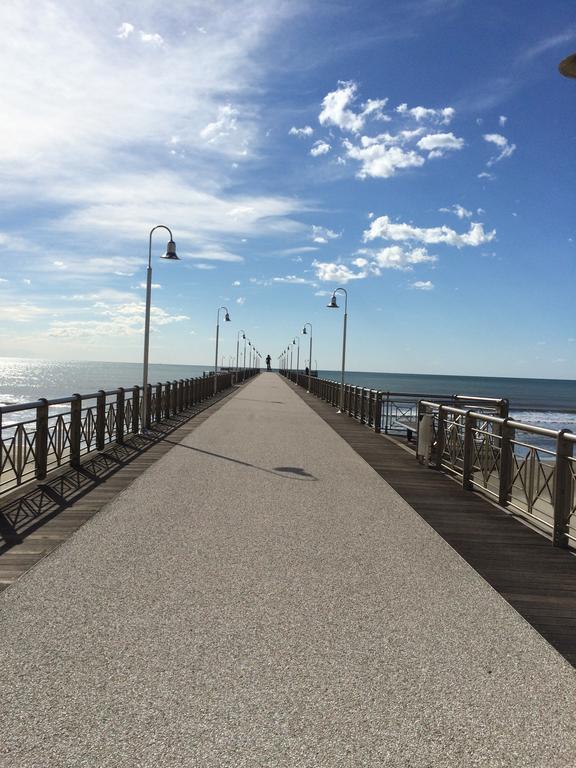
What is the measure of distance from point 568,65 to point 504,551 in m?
4.43

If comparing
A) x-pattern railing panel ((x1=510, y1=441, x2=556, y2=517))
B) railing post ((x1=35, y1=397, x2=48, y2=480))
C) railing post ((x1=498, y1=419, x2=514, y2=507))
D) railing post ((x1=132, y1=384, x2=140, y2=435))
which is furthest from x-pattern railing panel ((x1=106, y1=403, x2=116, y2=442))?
x-pattern railing panel ((x1=510, y1=441, x2=556, y2=517))

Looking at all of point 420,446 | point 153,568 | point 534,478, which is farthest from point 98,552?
point 420,446

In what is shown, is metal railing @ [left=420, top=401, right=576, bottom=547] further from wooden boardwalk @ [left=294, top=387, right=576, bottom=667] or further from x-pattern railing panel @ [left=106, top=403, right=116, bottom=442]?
x-pattern railing panel @ [left=106, top=403, right=116, bottom=442]

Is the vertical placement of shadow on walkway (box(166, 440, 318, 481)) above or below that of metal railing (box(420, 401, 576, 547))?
below

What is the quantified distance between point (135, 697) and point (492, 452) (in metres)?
6.86

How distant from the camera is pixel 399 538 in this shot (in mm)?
6508

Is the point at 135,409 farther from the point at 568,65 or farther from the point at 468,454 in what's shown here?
the point at 568,65

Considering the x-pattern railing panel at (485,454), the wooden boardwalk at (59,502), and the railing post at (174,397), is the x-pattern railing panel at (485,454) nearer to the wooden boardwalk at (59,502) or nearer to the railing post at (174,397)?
the wooden boardwalk at (59,502)

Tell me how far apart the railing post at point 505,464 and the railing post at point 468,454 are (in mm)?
1189

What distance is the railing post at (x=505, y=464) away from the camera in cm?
796

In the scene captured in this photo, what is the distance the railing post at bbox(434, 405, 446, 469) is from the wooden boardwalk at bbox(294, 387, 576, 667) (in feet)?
0.93

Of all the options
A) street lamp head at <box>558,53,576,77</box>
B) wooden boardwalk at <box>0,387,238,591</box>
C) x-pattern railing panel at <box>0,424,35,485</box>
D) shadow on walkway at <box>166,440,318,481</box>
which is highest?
street lamp head at <box>558,53,576,77</box>

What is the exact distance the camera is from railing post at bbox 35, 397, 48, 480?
888cm

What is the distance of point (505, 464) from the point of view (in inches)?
319
